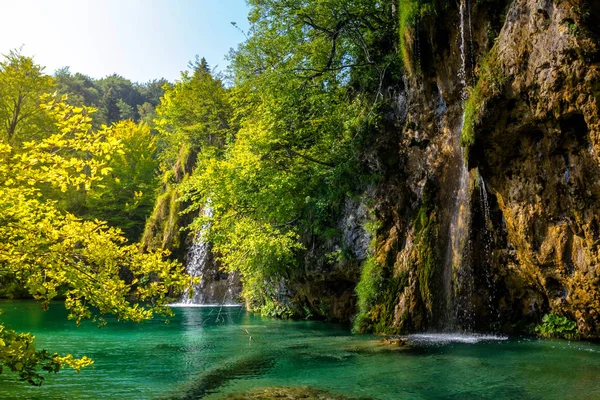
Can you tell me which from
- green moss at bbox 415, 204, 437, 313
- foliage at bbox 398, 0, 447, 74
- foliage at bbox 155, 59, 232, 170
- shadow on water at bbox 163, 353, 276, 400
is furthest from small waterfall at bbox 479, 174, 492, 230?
foliage at bbox 155, 59, 232, 170

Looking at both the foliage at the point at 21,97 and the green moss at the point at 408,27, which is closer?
the green moss at the point at 408,27

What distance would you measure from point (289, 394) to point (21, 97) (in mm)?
22676

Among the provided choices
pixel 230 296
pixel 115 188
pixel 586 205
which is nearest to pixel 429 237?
pixel 586 205

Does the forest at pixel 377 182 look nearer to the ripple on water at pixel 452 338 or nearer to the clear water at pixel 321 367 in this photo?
the ripple on water at pixel 452 338

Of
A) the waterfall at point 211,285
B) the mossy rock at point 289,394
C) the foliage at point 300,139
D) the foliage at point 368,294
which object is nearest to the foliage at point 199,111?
the waterfall at point 211,285

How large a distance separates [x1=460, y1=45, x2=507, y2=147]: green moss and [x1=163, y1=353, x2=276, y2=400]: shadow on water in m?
6.51

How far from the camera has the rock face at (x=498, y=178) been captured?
30.1ft

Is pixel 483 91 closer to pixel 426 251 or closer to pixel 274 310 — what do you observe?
pixel 426 251

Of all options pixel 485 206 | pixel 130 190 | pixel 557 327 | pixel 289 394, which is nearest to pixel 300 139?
pixel 485 206

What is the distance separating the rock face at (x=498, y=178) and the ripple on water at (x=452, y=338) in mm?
338

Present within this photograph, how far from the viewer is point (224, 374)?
26.6 feet

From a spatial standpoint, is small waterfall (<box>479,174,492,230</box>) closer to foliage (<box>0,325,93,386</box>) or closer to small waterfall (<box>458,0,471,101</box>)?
small waterfall (<box>458,0,471,101</box>)

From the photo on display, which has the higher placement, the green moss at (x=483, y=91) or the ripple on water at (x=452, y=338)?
the green moss at (x=483, y=91)

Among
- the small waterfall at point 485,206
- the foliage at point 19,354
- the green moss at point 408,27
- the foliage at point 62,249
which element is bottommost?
the foliage at point 19,354
